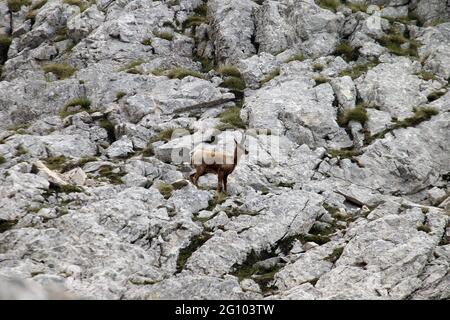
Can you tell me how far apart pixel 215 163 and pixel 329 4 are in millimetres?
19949

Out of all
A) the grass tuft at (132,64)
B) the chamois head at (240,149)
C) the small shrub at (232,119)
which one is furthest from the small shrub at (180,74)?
the chamois head at (240,149)

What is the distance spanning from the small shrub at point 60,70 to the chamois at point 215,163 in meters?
14.9

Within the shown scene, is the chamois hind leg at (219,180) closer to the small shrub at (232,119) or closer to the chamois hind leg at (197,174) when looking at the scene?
the chamois hind leg at (197,174)

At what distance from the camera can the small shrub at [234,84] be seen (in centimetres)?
3725

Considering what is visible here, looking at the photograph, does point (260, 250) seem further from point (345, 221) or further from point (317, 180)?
point (317, 180)

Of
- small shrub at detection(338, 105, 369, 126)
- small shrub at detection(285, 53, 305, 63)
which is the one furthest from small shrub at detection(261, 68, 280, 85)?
small shrub at detection(338, 105, 369, 126)

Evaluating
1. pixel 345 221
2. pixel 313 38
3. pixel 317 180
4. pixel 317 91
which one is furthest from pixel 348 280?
pixel 313 38

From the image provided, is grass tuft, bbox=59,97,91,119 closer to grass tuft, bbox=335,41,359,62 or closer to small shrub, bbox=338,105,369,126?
small shrub, bbox=338,105,369,126

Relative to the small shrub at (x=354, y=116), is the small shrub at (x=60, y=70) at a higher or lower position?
lower

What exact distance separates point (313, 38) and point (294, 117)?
30.3 feet

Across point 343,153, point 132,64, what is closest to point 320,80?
point 343,153

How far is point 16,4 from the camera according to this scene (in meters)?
47.2

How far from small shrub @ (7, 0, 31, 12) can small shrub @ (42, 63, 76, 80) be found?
Answer: 31.1ft

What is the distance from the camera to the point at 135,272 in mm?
20344
